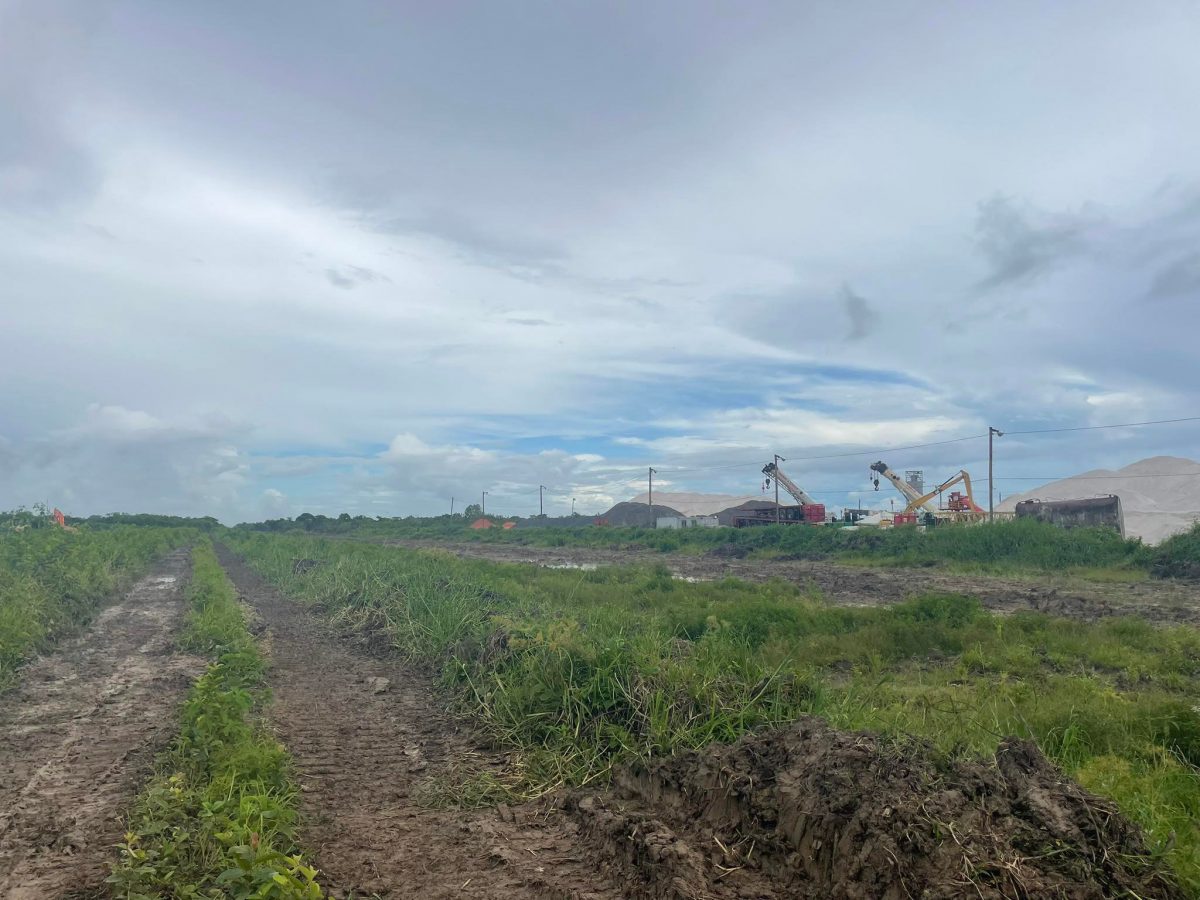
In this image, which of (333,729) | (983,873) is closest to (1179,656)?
(983,873)

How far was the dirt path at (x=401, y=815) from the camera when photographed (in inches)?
187

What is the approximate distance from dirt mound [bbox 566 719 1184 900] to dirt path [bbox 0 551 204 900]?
10.0 feet

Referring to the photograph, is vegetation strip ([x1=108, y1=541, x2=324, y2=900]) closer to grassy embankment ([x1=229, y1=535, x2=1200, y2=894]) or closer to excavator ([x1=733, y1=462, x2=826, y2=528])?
grassy embankment ([x1=229, y1=535, x2=1200, y2=894])

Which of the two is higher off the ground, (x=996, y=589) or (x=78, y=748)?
(x=996, y=589)

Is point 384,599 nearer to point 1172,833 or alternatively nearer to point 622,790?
point 622,790

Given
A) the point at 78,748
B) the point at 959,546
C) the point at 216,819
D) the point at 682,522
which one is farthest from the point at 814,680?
the point at 682,522

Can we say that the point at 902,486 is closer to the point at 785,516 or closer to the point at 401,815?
the point at 785,516

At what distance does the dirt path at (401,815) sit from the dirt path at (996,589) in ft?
37.0

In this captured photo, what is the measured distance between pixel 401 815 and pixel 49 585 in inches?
556

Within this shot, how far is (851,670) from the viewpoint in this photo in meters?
10.1

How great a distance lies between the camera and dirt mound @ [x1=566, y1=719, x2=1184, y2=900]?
379cm

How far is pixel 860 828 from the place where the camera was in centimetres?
432

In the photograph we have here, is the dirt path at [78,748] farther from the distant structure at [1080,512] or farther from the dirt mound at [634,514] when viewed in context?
the dirt mound at [634,514]

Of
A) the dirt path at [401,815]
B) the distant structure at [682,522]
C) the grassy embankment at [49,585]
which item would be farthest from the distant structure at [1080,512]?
the grassy embankment at [49,585]
